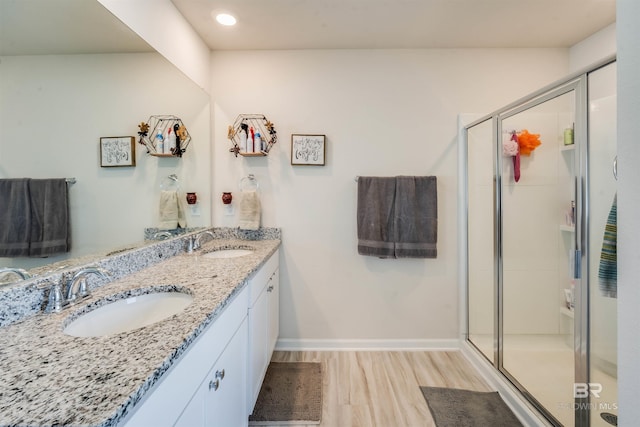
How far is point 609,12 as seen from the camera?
69.2 inches

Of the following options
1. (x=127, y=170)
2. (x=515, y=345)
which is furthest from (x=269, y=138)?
(x=515, y=345)

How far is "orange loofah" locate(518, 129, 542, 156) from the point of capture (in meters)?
1.89

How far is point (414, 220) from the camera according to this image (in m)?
2.08

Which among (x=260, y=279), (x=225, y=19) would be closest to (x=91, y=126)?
(x=260, y=279)

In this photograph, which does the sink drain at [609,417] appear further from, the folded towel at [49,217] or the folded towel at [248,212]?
the folded towel at [49,217]

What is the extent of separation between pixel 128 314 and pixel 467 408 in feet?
6.06

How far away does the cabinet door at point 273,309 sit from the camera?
5.91ft

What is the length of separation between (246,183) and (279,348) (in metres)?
1.38

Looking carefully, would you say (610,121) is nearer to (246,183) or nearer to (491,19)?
(491,19)

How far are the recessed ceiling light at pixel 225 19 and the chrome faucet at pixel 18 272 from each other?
5.83ft

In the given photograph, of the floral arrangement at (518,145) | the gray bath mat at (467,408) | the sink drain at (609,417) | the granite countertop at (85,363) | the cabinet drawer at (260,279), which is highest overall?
the floral arrangement at (518,145)

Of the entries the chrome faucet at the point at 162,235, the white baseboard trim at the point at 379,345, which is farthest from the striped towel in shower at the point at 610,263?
the chrome faucet at the point at 162,235

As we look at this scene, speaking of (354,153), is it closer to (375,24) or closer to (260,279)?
(375,24)

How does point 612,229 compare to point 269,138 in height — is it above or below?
below
